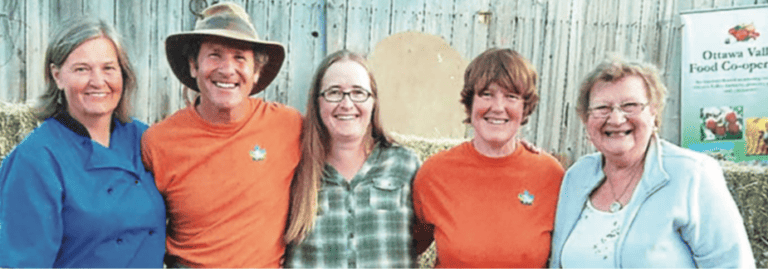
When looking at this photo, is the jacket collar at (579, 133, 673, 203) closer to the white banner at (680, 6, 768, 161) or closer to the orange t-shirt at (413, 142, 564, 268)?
the orange t-shirt at (413, 142, 564, 268)

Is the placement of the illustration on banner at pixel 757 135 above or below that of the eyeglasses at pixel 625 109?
below

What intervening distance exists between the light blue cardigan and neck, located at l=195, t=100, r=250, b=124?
1.89 m

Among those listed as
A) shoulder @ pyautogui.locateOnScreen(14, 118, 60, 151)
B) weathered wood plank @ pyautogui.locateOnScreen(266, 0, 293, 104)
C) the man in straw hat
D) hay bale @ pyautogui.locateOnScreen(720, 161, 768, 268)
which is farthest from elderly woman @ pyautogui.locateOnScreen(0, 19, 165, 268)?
hay bale @ pyautogui.locateOnScreen(720, 161, 768, 268)

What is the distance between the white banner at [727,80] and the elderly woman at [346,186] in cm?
528

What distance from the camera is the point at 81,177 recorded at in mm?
2387

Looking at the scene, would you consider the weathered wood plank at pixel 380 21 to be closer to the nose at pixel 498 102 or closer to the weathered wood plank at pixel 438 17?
the weathered wood plank at pixel 438 17

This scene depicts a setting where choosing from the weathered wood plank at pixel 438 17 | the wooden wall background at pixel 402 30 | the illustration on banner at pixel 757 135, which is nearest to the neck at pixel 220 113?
the wooden wall background at pixel 402 30

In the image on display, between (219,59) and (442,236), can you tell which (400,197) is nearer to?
(442,236)

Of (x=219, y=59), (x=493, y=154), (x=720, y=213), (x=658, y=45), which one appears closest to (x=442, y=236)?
(x=493, y=154)

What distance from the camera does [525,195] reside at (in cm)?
274

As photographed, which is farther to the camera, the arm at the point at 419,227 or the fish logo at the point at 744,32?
the fish logo at the point at 744,32

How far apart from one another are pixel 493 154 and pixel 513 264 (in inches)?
21.5

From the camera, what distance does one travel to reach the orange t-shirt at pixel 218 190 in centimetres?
268

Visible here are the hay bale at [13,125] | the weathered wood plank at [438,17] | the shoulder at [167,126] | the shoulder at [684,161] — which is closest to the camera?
the shoulder at [684,161]
